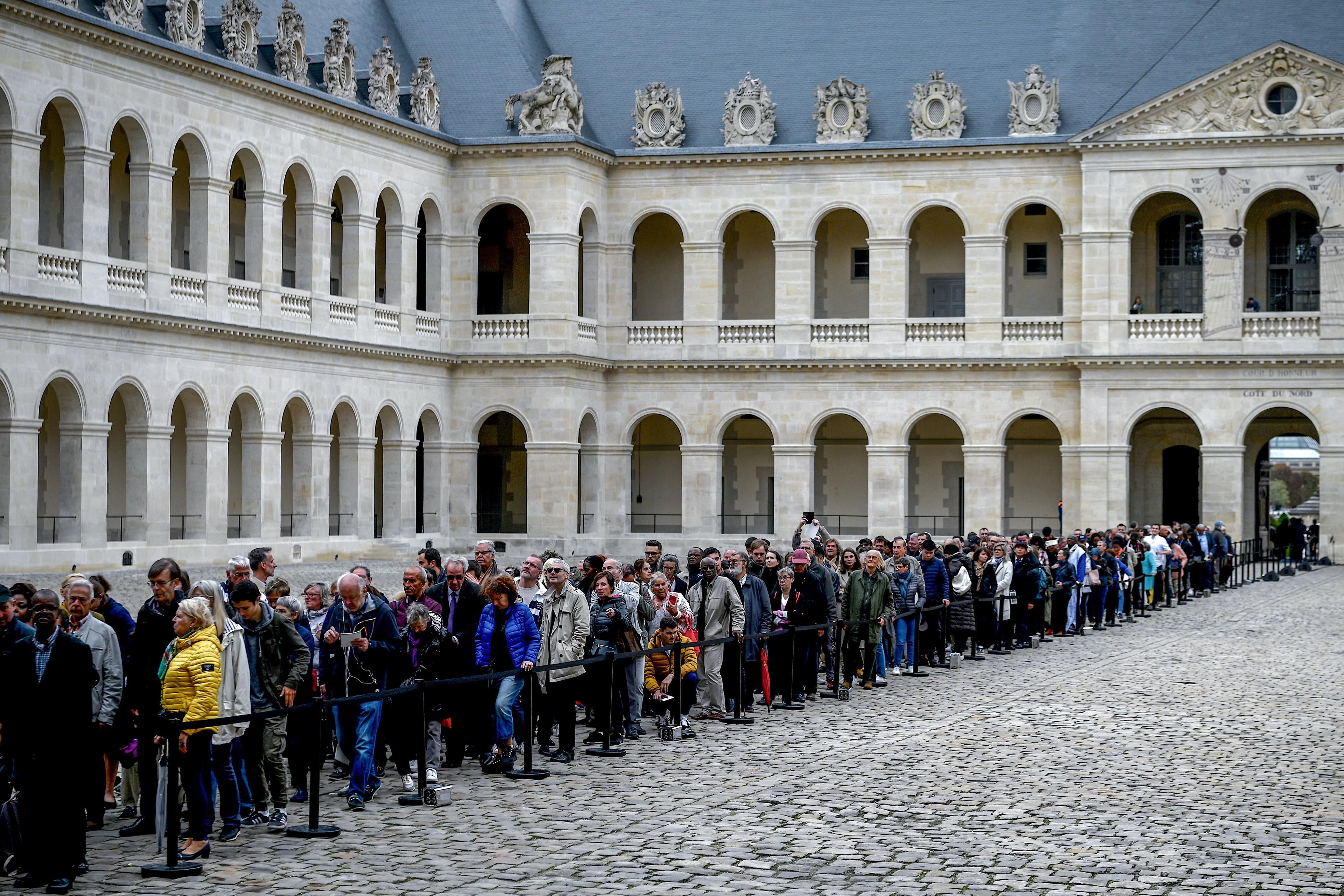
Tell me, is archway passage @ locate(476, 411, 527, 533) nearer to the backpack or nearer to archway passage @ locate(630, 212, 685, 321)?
archway passage @ locate(630, 212, 685, 321)

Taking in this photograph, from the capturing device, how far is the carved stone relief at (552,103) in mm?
46812

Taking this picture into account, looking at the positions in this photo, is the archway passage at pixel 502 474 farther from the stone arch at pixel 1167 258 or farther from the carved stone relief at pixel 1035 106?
the stone arch at pixel 1167 258

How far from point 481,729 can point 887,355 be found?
3306 centimetres

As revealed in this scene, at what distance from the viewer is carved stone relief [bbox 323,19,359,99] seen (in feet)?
138

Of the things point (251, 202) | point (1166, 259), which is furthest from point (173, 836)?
point (1166, 259)

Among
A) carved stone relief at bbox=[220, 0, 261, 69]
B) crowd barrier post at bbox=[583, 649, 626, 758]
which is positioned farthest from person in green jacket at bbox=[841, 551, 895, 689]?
carved stone relief at bbox=[220, 0, 261, 69]

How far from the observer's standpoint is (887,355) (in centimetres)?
4822

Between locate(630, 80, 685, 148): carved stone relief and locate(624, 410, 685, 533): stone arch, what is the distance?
757cm

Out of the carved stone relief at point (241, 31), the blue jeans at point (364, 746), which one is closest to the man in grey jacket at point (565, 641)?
the blue jeans at point (364, 746)

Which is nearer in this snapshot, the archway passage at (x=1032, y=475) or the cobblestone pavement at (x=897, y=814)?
the cobblestone pavement at (x=897, y=814)

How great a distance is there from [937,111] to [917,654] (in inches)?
1057

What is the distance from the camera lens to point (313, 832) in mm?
13148

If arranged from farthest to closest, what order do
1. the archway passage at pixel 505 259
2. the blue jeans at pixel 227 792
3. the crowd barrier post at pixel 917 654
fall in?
the archway passage at pixel 505 259 < the crowd barrier post at pixel 917 654 < the blue jeans at pixel 227 792

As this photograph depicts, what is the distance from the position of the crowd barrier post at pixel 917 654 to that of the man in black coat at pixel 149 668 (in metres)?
11.6
